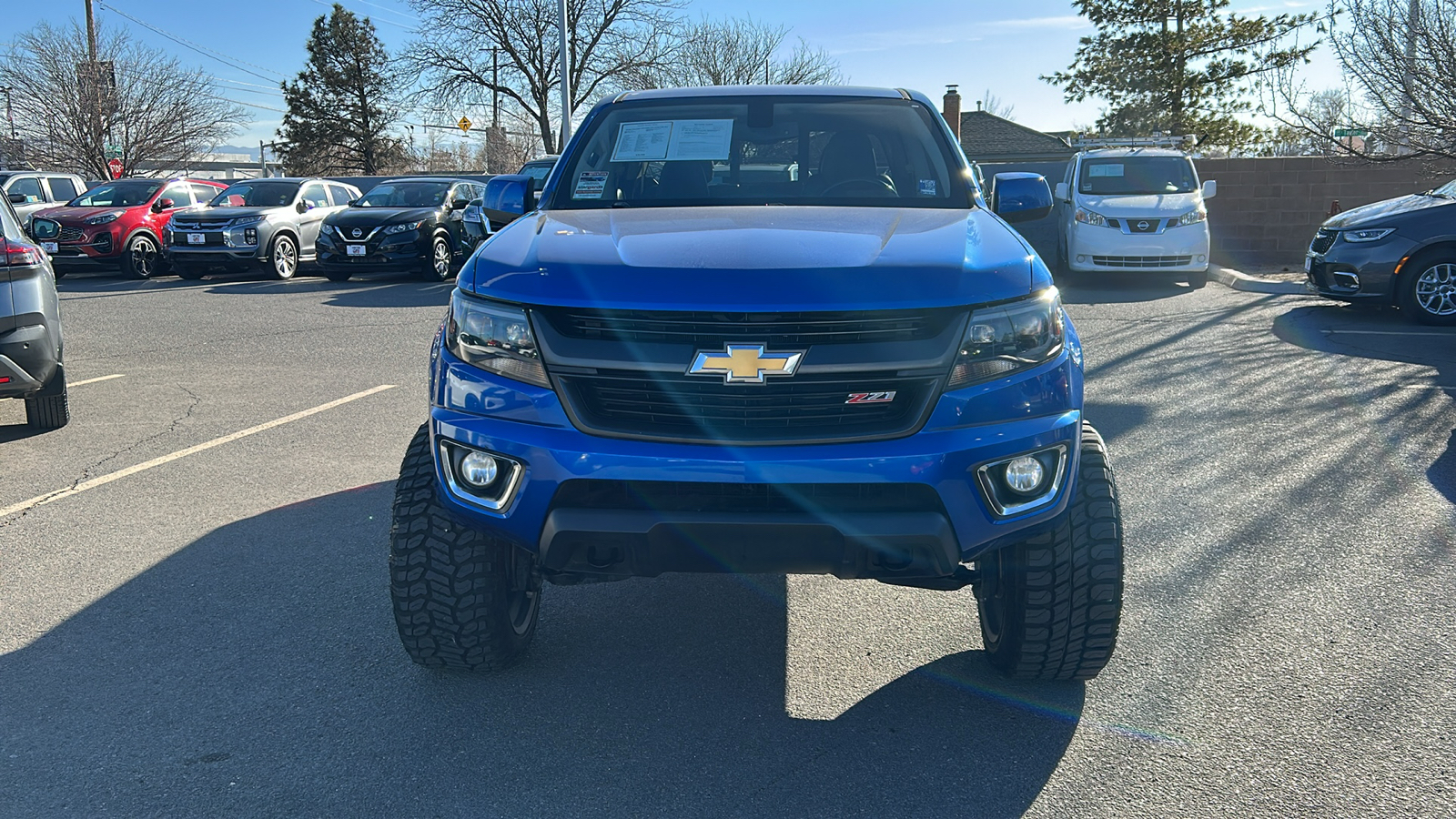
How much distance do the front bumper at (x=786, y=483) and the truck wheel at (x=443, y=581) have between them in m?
0.34

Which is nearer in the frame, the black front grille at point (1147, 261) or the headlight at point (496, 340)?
the headlight at point (496, 340)

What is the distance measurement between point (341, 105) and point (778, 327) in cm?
6214

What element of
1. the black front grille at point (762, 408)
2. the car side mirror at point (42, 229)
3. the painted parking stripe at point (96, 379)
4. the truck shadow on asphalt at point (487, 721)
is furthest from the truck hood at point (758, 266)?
the painted parking stripe at point (96, 379)

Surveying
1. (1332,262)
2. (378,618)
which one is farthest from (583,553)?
(1332,262)

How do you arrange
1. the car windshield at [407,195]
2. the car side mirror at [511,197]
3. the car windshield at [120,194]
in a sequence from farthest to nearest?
1. the car windshield at [120,194]
2. the car windshield at [407,195]
3. the car side mirror at [511,197]

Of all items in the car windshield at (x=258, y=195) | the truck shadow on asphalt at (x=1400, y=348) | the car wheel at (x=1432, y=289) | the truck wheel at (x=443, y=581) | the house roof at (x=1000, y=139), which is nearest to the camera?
the truck wheel at (x=443, y=581)

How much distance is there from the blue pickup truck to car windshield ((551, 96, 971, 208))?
857 mm

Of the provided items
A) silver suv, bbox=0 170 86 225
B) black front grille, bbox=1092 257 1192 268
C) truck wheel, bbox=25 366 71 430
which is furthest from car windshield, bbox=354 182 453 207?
truck wheel, bbox=25 366 71 430

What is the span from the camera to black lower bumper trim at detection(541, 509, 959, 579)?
102 inches

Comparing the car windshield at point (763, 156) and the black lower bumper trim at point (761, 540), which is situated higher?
the car windshield at point (763, 156)

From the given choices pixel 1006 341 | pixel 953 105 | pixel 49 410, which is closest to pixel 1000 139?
pixel 953 105

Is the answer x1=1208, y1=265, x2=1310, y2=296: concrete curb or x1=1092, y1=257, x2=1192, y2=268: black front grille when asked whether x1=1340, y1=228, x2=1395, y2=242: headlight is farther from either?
x1=1092, y1=257, x2=1192, y2=268: black front grille

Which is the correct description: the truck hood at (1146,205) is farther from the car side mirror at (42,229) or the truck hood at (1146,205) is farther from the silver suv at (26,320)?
the silver suv at (26,320)

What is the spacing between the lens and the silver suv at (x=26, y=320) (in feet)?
19.7
